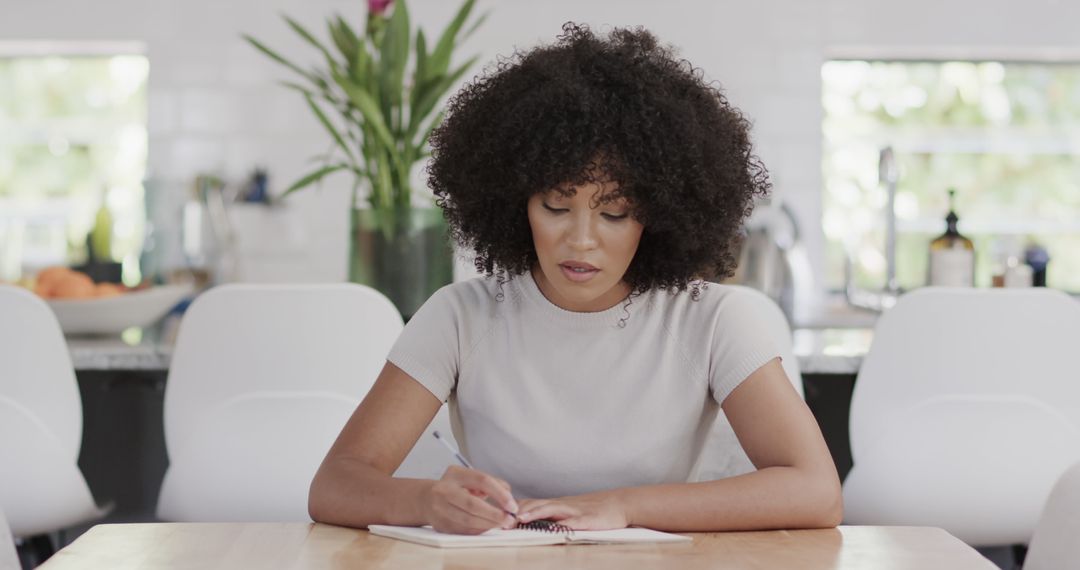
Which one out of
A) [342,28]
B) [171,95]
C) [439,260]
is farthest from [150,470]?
[171,95]

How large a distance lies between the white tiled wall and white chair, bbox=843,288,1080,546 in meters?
2.88

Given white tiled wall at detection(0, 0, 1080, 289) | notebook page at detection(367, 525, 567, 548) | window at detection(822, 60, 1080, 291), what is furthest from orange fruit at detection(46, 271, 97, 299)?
window at detection(822, 60, 1080, 291)

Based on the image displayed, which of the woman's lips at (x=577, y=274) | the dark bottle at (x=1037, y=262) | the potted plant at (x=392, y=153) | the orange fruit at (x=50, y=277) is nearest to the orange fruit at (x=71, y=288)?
the orange fruit at (x=50, y=277)

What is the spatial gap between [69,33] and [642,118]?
169 inches

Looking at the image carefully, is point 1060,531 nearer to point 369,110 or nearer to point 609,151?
point 609,151

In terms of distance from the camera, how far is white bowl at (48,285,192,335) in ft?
8.80

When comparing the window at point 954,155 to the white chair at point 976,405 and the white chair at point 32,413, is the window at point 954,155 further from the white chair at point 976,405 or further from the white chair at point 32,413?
the white chair at point 32,413

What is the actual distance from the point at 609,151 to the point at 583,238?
0.11m

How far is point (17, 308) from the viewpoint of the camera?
2.29 m

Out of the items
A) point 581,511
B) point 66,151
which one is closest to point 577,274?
point 581,511

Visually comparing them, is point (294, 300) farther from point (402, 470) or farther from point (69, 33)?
point (69, 33)

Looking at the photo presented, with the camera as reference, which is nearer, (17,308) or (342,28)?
(17,308)

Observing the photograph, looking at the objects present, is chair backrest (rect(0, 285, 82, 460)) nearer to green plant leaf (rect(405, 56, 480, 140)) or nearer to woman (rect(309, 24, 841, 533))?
green plant leaf (rect(405, 56, 480, 140))

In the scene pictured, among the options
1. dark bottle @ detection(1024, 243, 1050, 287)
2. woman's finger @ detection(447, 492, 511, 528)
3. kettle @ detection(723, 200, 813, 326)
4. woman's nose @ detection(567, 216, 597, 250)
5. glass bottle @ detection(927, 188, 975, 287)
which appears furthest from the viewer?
kettle @ detection(723, 200, 813, 326)
